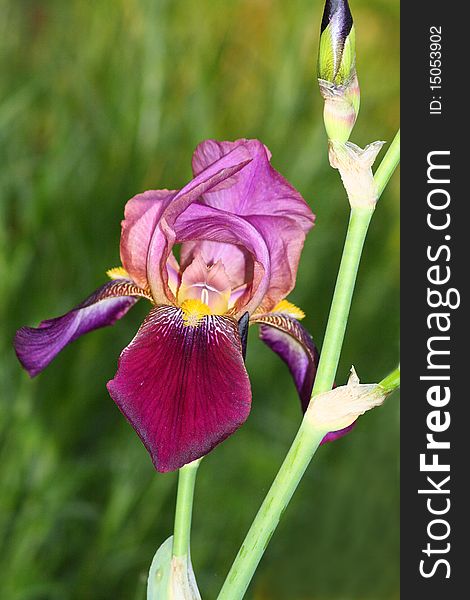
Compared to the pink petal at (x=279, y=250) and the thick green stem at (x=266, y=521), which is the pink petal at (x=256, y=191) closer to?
the pink petal at (x=279, y=250)

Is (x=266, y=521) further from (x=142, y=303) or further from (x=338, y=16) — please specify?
(x=142, y=303)

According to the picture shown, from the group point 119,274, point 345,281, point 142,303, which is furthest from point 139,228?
point 142,303

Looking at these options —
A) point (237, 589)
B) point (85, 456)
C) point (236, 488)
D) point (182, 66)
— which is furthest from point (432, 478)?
point (182, 66)

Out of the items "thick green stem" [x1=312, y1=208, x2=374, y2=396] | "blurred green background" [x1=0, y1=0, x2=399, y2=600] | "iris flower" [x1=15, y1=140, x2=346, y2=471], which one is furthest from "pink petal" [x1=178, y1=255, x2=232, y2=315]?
"blurred green background" [x1=0, y1=0, x2=399, y2=600]

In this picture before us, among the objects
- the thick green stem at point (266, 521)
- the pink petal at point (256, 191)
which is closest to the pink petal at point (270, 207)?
the pink petal at point (256, 191)

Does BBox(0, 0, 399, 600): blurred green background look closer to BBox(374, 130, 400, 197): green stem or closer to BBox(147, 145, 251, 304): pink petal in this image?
BBox(147, 145, 251, 304): pink petal

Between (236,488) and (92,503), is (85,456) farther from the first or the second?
(236,488)
